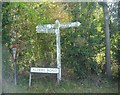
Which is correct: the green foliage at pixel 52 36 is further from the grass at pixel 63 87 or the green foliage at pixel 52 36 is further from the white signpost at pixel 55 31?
the grass at pixel 63 87

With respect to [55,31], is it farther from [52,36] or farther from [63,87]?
[63,87]

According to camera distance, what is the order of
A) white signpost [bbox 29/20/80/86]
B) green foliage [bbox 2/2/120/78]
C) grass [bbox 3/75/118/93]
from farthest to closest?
green foliage [bbox 2/2/120/78] → white signpost [bbox 29/20/80/86] → grass [bbox 3/75/118/93]

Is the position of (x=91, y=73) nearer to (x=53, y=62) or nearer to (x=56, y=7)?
(x=53, y=62)

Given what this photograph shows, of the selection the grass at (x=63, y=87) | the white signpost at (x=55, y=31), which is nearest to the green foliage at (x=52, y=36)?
the white signpost at (x=55, y=31)

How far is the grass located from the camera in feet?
12.1

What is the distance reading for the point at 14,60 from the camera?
3986mm

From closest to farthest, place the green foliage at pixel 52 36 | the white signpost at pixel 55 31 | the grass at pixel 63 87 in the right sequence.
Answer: the grass at pixel 63 87 < the white signpost at pixel 55 31 < the green foliage at pixel 52 36

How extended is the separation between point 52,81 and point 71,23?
1.04m

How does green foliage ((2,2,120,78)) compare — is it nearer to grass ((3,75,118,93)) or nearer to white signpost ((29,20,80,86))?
white signpost ((29,20,80,86))

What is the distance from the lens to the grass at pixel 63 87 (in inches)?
146

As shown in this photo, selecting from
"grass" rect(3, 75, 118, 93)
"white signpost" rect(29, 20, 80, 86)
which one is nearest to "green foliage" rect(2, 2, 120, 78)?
"white signpost" rect(29, 20, 80, 86)

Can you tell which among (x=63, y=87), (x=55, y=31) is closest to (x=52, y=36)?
(x=55, y=31)

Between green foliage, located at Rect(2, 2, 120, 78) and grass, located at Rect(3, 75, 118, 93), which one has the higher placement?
green foliage, located at Rect(2, 2, 120, 78)

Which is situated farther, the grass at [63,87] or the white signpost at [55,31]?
the white signpost at [55,31]
